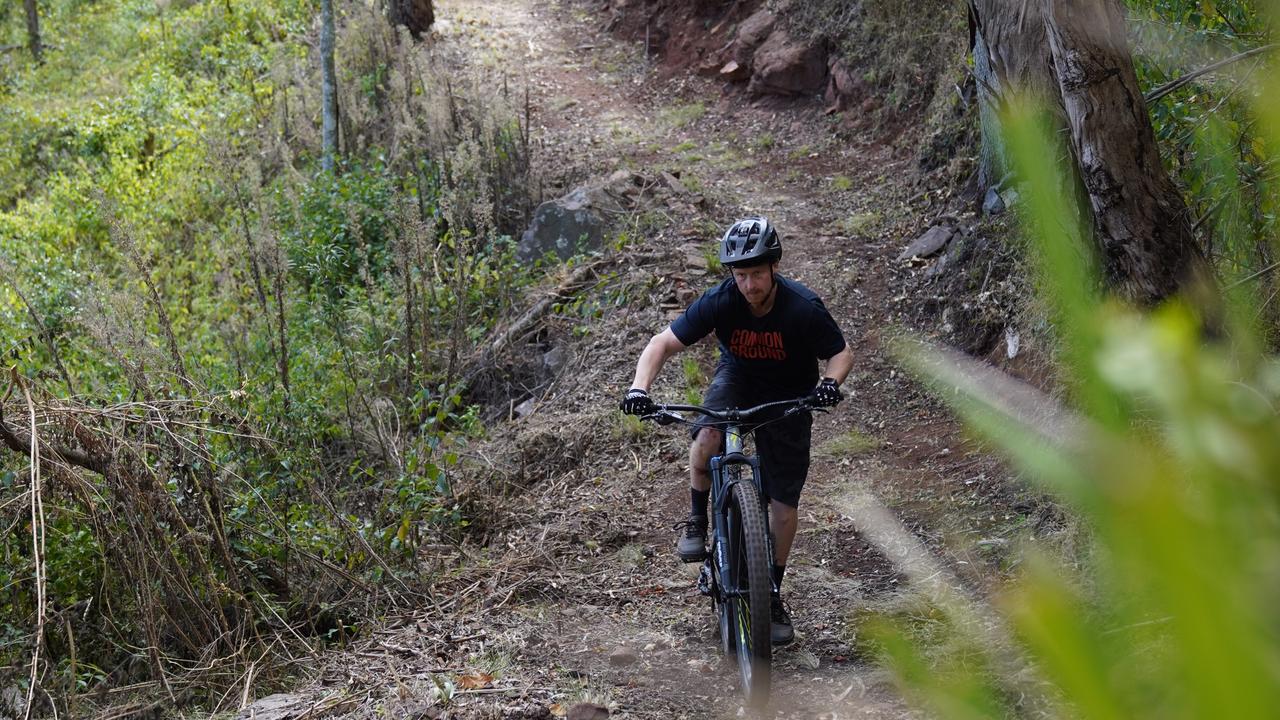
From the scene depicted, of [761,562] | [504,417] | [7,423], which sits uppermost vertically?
[7,423]

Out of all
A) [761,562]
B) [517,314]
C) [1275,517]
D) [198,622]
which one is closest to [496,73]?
[517,314]

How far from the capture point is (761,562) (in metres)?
4.25

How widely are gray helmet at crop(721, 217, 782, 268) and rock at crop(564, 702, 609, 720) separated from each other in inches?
77.9

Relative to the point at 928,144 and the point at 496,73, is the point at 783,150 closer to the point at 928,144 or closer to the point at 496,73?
the point at 928,144

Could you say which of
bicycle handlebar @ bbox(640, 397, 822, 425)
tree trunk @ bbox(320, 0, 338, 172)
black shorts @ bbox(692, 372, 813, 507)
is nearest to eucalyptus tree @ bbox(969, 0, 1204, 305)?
bicycle handlebar @ bbox(640, 397, 822, 425)

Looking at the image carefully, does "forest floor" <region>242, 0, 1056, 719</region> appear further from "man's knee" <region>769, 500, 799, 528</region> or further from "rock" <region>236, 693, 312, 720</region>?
"man's knee" <region>769, 500, 799, 528</region>

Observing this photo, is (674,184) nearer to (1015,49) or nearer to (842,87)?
(842,87)

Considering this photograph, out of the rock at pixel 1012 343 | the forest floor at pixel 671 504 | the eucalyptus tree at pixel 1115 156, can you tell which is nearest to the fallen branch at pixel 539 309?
Answer: the forest floor at pixel 671 504

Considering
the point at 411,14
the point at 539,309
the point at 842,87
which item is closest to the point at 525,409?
the point at 539,309

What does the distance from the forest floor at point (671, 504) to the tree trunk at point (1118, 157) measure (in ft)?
4.00

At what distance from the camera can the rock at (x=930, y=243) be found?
9.07m

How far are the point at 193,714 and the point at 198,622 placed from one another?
1.90 ft

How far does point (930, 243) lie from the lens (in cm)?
916

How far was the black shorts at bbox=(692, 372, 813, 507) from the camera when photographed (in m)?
4.75
